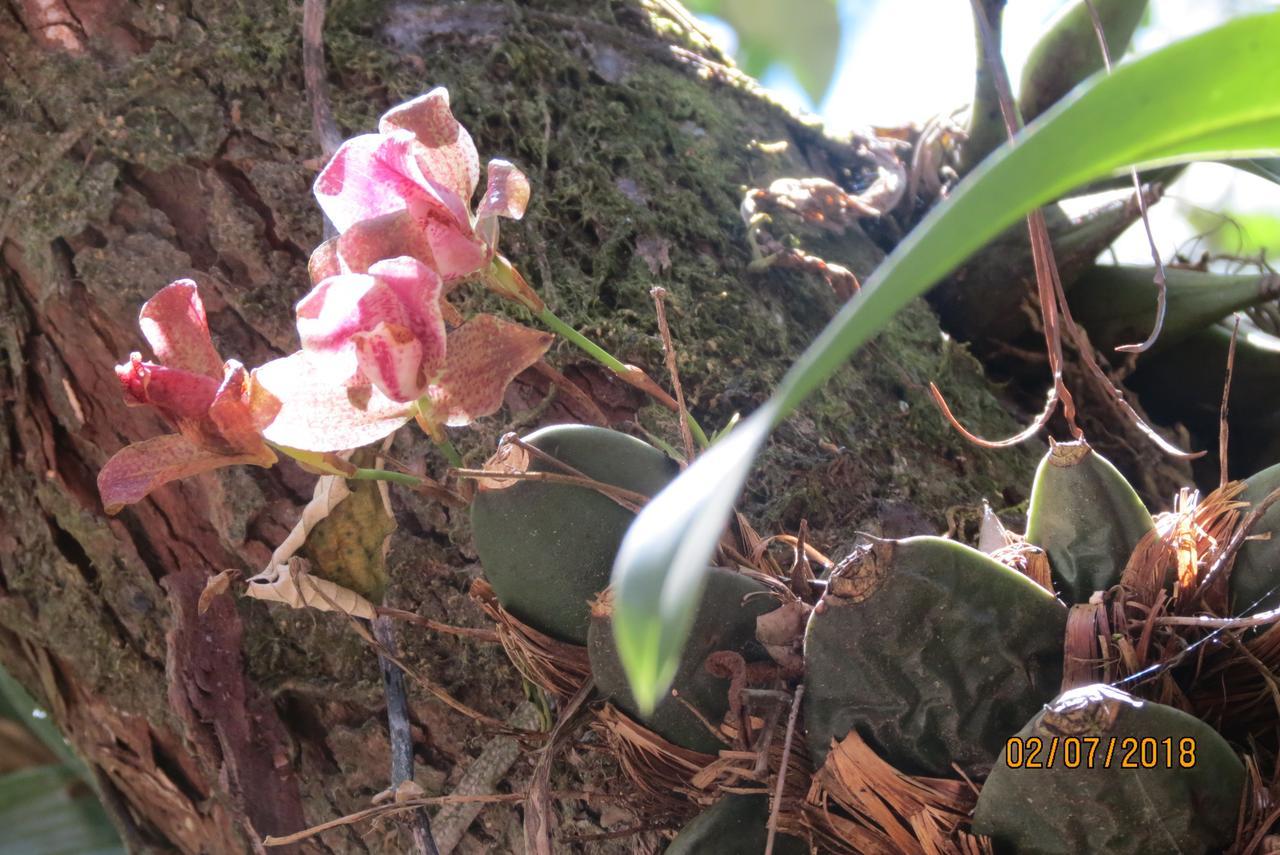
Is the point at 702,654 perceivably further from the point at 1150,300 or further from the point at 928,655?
the point at 1150,300

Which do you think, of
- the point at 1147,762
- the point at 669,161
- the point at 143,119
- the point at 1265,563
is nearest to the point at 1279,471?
the point at 1265,563

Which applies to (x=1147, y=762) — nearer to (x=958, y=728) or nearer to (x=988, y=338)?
(x=958, y=728)

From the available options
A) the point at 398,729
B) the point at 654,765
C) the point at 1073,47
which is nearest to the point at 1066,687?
the point at 654,765

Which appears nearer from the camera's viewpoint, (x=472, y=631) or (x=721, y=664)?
(x=721, y=664)

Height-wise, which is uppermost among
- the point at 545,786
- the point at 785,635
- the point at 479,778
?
the point at 785,635

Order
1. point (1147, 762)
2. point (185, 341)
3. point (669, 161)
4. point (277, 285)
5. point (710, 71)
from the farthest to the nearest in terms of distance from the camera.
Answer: point (710, 71) → point (669, 161) → point (277, 285) → point (185, 341) → point (1147, 762)

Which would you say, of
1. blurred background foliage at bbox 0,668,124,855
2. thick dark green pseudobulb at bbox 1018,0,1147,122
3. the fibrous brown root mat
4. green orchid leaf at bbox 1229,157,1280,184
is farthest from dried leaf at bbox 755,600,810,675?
blurred background foliage at bbox 0,668,124,855

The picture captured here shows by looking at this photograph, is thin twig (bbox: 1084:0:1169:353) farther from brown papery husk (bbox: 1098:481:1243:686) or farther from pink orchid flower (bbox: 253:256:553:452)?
pink orchid flower (bbox: 253:256:553:452)
